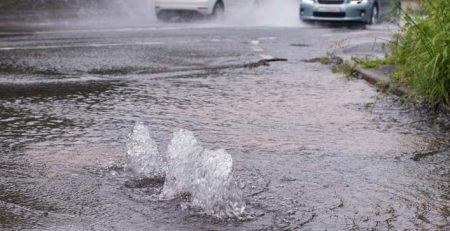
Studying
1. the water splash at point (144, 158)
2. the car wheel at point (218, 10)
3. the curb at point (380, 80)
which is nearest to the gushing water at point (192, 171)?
the water splash at point (144, 158)

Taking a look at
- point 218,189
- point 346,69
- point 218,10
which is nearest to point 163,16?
point 218,10

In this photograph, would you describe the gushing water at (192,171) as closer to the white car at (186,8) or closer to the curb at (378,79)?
the curb at (378,79)

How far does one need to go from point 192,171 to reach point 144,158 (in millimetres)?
489

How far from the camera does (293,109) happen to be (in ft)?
21.4

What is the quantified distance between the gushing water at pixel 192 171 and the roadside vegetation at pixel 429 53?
104 inches

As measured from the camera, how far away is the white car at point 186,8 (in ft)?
61.3

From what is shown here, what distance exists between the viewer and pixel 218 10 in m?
19.9

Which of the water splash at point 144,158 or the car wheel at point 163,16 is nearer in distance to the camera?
the water splash at point 144,158

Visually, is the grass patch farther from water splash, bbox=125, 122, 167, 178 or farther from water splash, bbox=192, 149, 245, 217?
water splash, bbox=192, 149, 245, 217

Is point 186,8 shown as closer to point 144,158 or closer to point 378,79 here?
point 378,79

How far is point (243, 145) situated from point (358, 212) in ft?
5.15

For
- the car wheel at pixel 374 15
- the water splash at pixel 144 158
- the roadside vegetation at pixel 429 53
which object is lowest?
the car wheel at pixel 374 15

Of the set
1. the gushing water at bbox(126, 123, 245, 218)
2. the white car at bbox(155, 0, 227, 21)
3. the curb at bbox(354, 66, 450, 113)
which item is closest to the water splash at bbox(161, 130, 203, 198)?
the gushing water at bbox(126, 123, 245, 218)

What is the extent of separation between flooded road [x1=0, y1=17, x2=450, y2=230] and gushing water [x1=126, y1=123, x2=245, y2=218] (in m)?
0.09
